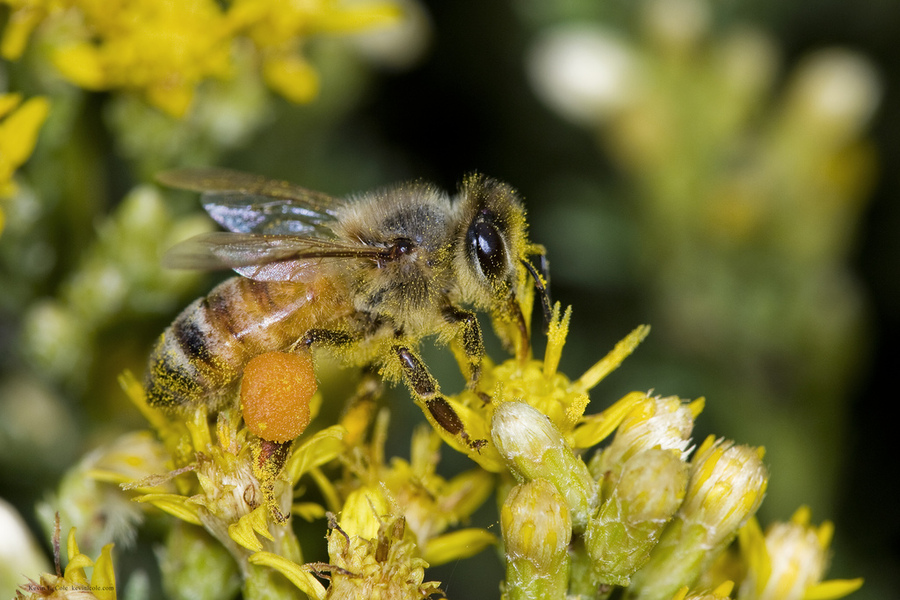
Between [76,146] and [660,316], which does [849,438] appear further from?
[76,146]

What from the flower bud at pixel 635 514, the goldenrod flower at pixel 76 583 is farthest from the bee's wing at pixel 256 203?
the flower bud at pixel 635 514

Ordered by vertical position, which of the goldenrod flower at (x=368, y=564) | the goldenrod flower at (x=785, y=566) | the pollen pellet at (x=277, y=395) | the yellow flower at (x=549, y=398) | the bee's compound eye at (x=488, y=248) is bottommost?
the goldenrod flower at (x=368, y=564)

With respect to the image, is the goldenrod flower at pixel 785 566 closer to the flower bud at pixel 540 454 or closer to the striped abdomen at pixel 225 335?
the flower bud at pixel 540 454

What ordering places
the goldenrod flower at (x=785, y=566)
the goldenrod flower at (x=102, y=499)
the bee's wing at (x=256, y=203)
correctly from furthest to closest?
the bee's wing at (x=256, y=203) → the goldenrod flower at (x=102, y=499) → the goldenrod flower at (x=785, y=566)

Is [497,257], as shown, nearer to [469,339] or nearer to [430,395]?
[469,339]

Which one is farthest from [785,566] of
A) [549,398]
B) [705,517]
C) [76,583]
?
[76,583]

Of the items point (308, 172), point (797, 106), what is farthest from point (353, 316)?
point (797, 106)
